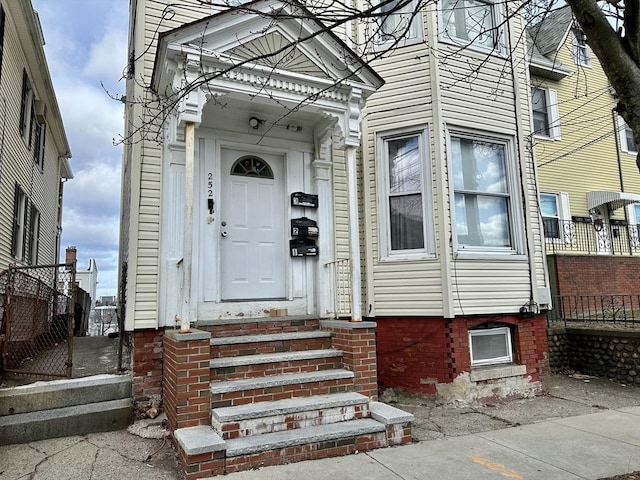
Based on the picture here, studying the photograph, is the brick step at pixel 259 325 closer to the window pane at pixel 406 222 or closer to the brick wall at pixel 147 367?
the brick wall at pixel 147 367

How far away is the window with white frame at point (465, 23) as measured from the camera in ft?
21.5

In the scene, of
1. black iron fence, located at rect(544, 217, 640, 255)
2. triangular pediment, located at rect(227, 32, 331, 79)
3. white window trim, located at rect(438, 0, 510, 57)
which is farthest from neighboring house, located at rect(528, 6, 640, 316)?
triangular pediment, located at rect(227, 32, 331, 79)

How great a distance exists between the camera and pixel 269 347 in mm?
4738

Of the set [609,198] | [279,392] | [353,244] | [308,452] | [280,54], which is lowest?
[308,452]

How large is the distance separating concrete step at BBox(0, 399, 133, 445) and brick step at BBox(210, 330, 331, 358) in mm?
1074

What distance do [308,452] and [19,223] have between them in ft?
28.6

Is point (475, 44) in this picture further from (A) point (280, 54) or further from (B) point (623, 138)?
(B) point (623, 138)

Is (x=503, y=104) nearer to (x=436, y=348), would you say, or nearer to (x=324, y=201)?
(x=324, y=201)

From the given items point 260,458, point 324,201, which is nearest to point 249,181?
point 324,201

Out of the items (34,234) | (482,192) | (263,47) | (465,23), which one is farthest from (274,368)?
(34,234)

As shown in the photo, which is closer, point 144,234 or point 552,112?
point 144,234

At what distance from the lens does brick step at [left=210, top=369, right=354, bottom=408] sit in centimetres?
397

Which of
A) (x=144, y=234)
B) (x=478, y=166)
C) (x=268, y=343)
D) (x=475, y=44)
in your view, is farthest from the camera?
(x=475, y=44)

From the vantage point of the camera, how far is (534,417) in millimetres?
5086
